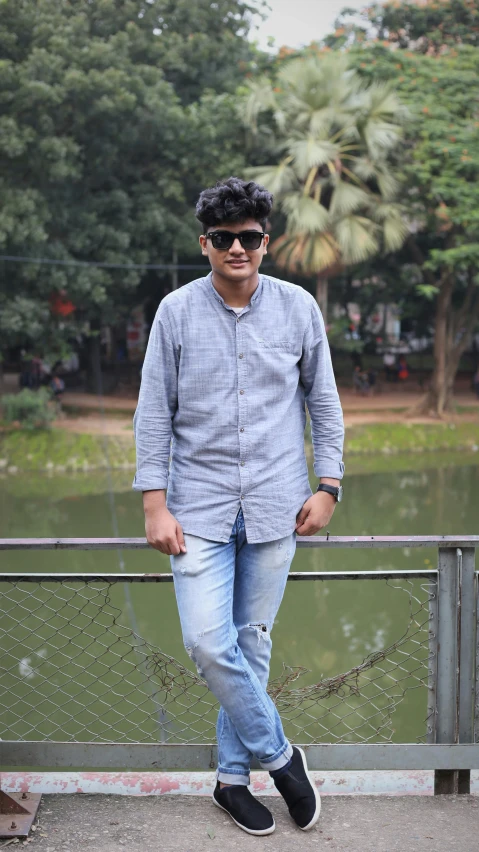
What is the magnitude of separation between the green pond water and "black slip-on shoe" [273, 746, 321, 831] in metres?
0.37

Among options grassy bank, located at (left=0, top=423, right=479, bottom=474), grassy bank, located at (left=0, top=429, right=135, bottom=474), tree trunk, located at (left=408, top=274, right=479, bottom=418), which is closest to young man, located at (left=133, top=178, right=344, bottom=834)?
grassy bank, located at (left=0, top=423, right=479, bottom=474)

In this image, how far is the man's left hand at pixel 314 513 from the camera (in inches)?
85.7

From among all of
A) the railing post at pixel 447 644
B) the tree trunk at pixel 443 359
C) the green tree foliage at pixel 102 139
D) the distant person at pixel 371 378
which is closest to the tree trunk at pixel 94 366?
the green tree foliage at pixel 102 139

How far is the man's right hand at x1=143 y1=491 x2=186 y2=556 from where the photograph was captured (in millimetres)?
2072

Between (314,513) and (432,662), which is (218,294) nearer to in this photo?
(314,513)

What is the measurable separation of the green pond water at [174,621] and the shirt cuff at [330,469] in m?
0.60

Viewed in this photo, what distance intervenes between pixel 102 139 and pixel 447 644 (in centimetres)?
1395

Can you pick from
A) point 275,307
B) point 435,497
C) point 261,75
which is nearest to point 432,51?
point 261,75

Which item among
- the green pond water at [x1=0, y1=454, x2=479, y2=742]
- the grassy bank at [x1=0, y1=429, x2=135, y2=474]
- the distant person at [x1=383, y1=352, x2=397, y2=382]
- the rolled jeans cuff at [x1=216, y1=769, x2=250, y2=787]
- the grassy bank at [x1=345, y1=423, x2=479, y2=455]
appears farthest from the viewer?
the distant person at [x1=383, y1=352, x2=397, y2=382]

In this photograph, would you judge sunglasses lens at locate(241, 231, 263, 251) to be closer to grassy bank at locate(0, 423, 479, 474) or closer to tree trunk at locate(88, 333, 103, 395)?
grassy bank at locate(0, 423, 479, 474)

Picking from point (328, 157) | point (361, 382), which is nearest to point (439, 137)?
point (328, 157)

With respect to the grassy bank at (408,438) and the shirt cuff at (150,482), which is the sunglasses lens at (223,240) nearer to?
the shirt cuff at (150,482)

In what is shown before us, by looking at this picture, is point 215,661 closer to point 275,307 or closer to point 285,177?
point 275,307

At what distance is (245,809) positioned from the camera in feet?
6.95
